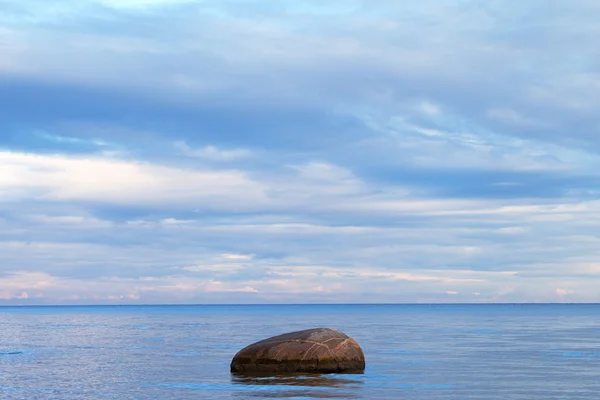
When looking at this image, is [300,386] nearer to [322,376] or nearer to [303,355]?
[322,376]

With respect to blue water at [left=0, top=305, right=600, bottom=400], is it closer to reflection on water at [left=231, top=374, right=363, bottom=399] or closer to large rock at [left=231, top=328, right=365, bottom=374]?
reflection on water at [left=231, top=374, right=363, bottom=399]

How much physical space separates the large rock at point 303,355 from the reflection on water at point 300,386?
991 mm

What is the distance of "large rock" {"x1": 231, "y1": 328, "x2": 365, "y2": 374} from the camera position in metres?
36.5

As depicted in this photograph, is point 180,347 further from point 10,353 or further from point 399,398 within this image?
point 399,398

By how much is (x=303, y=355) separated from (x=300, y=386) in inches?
183

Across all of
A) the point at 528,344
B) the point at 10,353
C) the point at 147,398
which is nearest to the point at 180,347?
the point at 10,353

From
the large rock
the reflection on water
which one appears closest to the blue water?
the reflection on water

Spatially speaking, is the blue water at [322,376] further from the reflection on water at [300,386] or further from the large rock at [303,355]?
the large rock at [303,355]

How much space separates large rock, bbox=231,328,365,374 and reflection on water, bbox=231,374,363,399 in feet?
3.25

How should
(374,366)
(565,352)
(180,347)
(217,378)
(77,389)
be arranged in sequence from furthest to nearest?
(180,347), (565,352), (374,366), (217,378), (77,389)

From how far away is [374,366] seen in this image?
40938 millimetres

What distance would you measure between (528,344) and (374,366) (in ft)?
72.0

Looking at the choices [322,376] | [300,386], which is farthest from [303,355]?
[300,386]

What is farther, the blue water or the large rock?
the large rock
